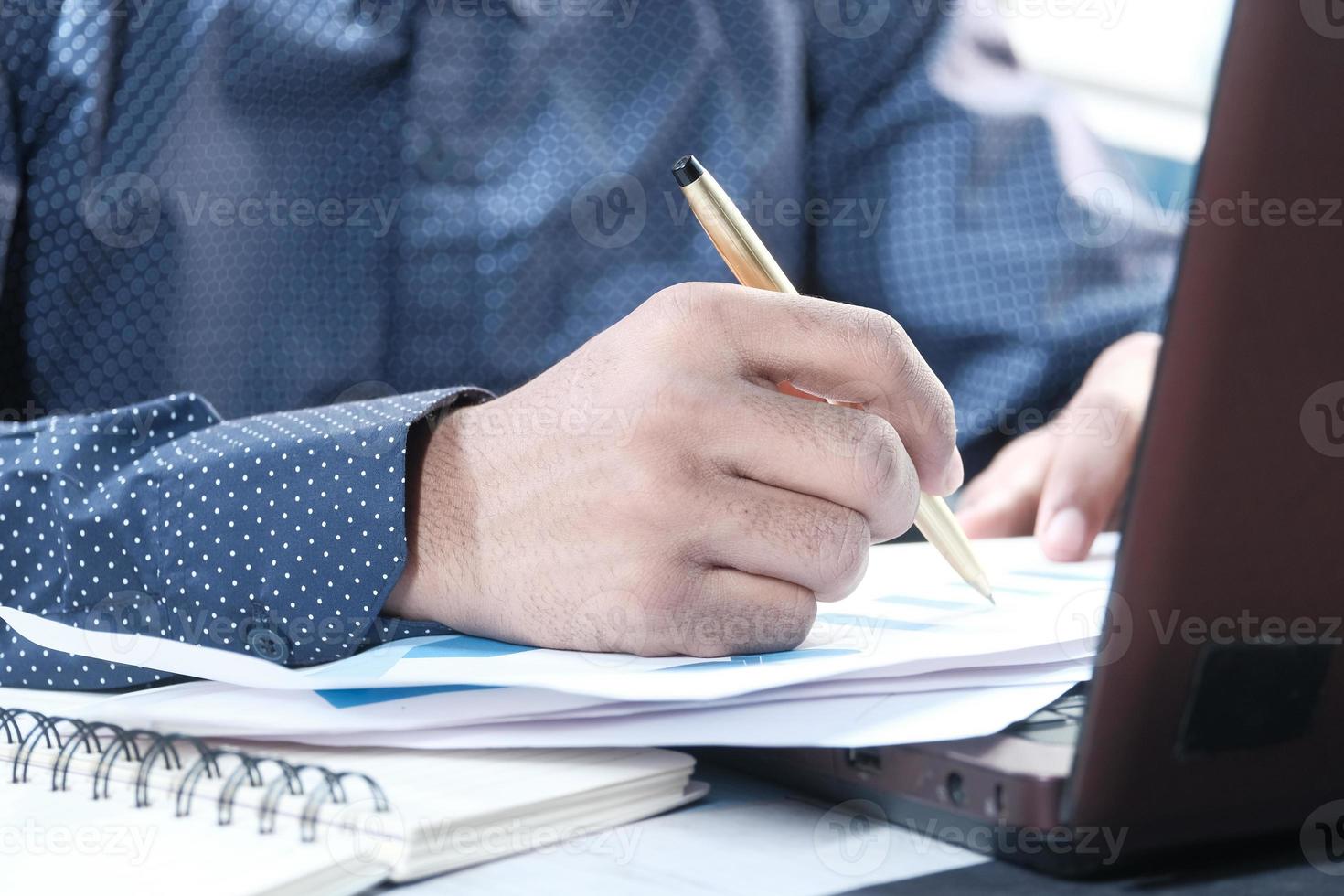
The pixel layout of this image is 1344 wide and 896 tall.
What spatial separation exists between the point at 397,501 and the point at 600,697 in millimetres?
160

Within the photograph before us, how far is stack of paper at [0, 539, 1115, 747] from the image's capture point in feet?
1.20

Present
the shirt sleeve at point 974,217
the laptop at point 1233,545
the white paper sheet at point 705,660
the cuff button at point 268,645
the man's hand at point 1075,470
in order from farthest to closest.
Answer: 1. the shirt sleeve at point 974,217
2. the man's hand at point 1075,470
3. the cuff button at point 268,645
4. the white paper sheet at point 705,660
5. the laptop at point 1233,545

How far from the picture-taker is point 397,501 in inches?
19.3

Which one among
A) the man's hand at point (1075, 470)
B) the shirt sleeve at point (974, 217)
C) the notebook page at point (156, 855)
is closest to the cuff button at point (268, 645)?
the notebook page at point (156, 855)

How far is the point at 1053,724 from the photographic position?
0.36 m

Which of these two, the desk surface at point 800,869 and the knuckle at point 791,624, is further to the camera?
the knuckle at point 791,624

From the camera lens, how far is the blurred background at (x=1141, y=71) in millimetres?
2271

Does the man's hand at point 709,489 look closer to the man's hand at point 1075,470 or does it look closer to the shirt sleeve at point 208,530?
the shirt sleeve at point 208,530

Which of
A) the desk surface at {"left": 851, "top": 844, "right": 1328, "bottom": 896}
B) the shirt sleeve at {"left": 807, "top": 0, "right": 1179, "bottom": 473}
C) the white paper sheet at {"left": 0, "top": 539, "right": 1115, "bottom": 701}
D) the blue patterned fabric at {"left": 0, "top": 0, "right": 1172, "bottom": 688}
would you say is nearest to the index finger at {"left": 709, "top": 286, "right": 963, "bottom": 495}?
the white paper sheet at {"left": 0, "top": 539, "right": 1115, "bottom": 701}

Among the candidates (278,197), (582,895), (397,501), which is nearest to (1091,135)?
(278,197)

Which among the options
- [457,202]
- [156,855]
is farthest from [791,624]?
[457,202]

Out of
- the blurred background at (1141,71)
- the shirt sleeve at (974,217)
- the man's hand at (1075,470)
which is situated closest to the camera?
the man's hand at (1075,470)

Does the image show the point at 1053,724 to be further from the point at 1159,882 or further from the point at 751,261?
the point at 751,261

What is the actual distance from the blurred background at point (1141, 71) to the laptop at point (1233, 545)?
208 centimetres
